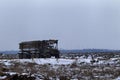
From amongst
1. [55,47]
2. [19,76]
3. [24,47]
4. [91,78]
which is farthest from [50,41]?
[19,76]

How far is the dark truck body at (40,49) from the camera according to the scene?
4444 cm

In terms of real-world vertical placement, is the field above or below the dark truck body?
below

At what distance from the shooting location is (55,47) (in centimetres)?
4534

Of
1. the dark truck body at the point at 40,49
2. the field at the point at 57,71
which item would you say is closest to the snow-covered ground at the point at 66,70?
the field at the point at 57,71

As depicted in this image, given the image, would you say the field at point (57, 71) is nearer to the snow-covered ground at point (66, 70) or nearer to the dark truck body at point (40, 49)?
the snow-covered ground at point (66, 70)

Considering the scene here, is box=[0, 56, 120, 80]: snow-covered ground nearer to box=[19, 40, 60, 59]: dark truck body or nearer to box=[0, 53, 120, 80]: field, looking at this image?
box=[0, 53, 120, 80]: field

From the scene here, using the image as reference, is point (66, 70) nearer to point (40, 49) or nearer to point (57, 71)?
point (57, 71)

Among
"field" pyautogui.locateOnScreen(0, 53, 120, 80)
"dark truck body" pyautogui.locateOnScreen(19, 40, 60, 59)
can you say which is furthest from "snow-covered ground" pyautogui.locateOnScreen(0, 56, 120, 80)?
"dark truck body" pyautogui.locateOnScreen(19, 40, 60, 59)

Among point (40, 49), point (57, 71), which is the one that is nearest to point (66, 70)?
point (57, 71)

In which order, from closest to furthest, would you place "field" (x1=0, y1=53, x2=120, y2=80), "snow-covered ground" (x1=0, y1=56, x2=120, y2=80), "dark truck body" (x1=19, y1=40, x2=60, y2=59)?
1. "field" (x1=0, y1=53, x2=120, y2=80)
2. "snow-covered ground" (x1=0, y1=56, x2=120, y2=80)
3. "dark truck body" (x1=19, y1=40, x2=60, y2=59)

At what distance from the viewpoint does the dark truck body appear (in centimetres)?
4444

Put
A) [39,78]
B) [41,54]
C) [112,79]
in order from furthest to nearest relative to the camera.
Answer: [41,54], [112,79], [39,78]

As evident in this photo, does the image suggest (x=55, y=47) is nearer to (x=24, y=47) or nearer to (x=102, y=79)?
(x=24, y=47)

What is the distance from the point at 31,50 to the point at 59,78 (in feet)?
95.4
